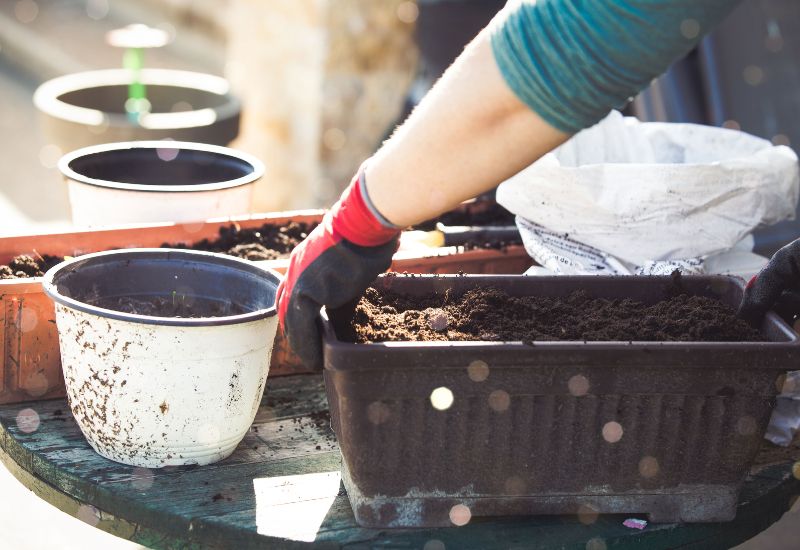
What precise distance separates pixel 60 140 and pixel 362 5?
4.82ft

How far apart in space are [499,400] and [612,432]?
164 millimetres

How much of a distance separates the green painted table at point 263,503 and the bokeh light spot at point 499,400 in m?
0.18

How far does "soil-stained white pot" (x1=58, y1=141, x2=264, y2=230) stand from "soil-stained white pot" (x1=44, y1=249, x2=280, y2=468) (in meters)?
0.56

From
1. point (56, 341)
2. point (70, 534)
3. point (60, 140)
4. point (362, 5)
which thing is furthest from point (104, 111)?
point (56, 341)

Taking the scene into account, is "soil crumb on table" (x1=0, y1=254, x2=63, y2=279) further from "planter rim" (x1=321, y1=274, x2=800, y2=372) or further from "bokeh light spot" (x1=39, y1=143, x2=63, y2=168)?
"bokeh light spot" (x1=39, y1=143, x2=63, y2=168)

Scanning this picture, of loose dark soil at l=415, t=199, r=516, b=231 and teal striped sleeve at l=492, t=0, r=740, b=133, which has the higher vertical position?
teal striped sleeve at l=492, t=0, r=740, b=133

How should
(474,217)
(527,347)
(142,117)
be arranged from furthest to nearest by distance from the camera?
1. (142,117)
2. (474,217)
3. (527,347)

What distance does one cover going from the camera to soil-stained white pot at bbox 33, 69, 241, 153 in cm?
309

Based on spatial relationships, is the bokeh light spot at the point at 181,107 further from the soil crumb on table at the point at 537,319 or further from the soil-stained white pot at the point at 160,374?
the soil crumb on table at the point at 537,319

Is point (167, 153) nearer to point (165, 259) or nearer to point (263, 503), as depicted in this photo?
point (165, 259)

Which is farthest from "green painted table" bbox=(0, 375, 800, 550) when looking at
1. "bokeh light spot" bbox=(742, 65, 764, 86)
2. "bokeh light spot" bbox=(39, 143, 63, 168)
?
"bokeh light spot" bbox=(39, 143, 63, 168)

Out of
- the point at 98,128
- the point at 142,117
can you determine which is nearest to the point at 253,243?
the point at 98,128

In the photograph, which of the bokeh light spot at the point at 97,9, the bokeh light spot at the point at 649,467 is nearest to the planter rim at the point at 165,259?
the bokeh light spot at the point at 649,467

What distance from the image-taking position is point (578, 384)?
1251mm
